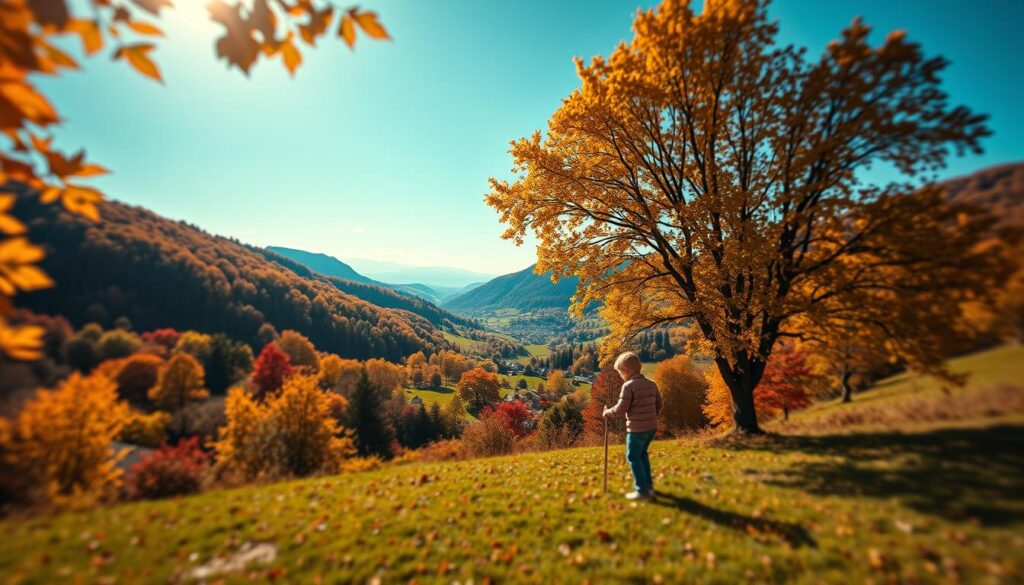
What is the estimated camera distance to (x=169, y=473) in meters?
5.81

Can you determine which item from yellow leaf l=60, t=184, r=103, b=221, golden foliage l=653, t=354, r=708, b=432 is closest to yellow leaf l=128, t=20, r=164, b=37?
yellow leaf l=60, t=184, r=103, b=221

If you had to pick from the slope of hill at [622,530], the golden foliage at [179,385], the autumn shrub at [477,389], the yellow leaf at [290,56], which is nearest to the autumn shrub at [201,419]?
the golden foliage at [179,385]

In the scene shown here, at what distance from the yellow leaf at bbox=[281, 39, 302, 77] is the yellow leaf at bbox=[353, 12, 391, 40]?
0.63 meters

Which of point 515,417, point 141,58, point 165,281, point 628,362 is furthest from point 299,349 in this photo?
point 515,417

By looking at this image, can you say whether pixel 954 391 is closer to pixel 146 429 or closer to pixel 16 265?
pixel 16 265

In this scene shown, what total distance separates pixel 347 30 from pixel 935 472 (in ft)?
29.3

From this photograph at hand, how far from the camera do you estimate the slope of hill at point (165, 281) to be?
413 centimetres

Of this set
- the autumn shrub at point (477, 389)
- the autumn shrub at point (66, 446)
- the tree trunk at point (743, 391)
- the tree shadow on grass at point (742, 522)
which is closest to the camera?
the autumn shrub at point (66, 446)

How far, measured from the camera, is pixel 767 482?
6961 mm

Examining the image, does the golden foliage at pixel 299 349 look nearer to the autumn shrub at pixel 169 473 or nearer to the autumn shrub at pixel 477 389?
the autumn shrub at pixel 169 473

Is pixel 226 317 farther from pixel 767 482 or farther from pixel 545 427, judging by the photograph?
pixel 545 427

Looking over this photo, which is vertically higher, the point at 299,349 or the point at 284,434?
the point at 299,349

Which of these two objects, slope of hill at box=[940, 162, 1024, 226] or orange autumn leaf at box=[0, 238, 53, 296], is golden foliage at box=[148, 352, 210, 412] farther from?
slope of hill at box=[940, 162, 1024, 226]

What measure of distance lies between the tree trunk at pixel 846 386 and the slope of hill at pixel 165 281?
14.7 m
